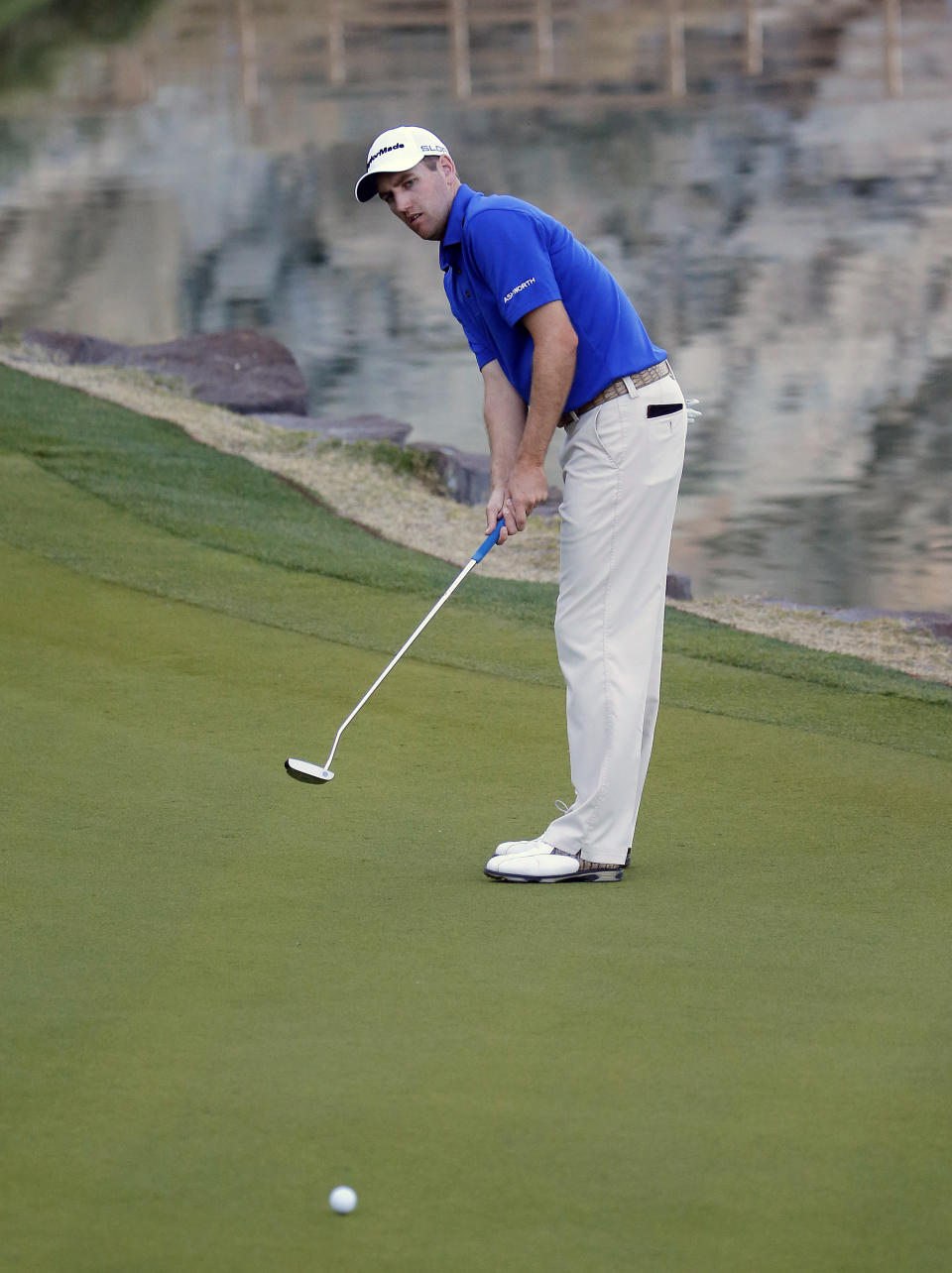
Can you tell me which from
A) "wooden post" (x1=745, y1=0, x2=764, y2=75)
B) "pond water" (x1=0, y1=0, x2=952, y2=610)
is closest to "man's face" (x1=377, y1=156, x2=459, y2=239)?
"pond water" (x1=0, y1=0, x2=952, y2=610)

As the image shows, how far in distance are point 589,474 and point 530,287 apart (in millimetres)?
376

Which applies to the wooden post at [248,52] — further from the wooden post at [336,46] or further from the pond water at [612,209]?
the wooden post at [336,46]

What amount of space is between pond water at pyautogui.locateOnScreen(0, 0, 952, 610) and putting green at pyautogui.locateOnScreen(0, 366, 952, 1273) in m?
5.27

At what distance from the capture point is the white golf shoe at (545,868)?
331 centimetres

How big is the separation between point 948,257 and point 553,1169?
64.1 ft

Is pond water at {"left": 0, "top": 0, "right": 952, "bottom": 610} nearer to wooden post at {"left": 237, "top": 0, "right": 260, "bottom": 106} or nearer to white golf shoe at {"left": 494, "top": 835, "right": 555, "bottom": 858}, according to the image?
wooden post at {"left": 237, "top": 0, "right": 260, "bottom": 106}

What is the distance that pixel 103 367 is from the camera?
11930mm

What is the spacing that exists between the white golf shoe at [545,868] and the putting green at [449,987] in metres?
0.05

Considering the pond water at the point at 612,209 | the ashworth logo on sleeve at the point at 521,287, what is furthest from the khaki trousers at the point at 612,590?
the pond water at the point at 612,209

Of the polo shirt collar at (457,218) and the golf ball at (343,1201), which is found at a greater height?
the polo shirt collar at (457,218)

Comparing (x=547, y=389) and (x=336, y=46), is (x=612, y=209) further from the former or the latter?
(x=547, y=389)

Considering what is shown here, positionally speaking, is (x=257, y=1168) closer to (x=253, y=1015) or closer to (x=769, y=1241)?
(x=253, y=1015)

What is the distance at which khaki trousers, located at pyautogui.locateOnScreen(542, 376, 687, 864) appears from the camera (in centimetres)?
333

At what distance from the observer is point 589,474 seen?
11.0ft
